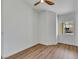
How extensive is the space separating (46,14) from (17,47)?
10.8 ft

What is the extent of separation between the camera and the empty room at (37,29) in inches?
129

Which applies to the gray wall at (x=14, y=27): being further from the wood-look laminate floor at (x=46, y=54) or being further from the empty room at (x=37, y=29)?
the wood-look laminate floor at (x=46, y=54)

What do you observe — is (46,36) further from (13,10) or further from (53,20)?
(13,10)

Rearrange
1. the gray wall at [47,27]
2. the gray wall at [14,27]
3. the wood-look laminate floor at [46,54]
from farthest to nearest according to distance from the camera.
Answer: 1. the gray wall at [47,27]
2. the wood-look laminate floor at [46,54]
3. the gray wall at [14,27]

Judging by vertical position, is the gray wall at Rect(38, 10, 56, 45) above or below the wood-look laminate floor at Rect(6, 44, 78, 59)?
above

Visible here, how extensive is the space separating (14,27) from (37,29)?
9.12 ft

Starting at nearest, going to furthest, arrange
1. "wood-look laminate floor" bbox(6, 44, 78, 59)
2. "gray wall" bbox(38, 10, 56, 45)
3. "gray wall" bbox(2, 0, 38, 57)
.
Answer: "gray wall" bbox(2, 0, 38, 57)
"wood-look laminate floor" bbox(6, 44, 78, 59)
"gray wall" bbox(38, 10, 56, 45)

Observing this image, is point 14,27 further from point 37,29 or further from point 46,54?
point 37,29

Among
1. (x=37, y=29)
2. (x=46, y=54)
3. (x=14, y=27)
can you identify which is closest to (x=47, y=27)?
(x=37, y=29)

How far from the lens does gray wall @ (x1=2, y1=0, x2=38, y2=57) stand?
125 inches

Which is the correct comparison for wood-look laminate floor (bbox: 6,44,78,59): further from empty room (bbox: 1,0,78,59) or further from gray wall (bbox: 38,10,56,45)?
gray wall (bbox: 38,10,56,45)

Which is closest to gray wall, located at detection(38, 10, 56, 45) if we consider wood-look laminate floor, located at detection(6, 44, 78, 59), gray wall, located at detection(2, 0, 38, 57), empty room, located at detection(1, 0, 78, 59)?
empty room, located at detection(1, 0, 78, 59)

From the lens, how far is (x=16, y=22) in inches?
151

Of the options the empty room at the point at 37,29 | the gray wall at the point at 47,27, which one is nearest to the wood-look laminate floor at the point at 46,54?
the empty room at the point at 37,29
